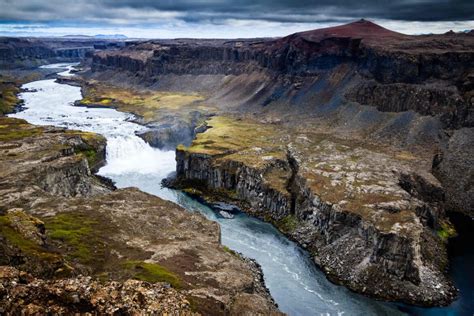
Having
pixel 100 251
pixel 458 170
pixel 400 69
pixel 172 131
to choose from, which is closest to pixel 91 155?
pixel 172 131

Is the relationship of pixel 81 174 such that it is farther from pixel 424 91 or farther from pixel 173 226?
pixel 424 91

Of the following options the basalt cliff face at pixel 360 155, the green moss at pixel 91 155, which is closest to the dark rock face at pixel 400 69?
the basalt cliff face at pixel 360 155

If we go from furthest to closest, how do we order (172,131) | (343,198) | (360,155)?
(172,131), (360,155), (343,198)

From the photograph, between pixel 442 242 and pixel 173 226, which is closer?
pixel 173 226

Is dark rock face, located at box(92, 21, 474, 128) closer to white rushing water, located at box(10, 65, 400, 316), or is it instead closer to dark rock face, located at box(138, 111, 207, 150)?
dark rock face, located at box(138, 111, 207, 150)

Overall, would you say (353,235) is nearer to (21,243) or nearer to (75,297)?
(21,243)

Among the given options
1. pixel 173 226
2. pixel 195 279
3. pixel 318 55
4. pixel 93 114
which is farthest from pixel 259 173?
pixel 93 114

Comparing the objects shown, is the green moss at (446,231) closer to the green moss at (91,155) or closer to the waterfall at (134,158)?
the waterfall at (134,158)

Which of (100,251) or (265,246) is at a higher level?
(100,251)
